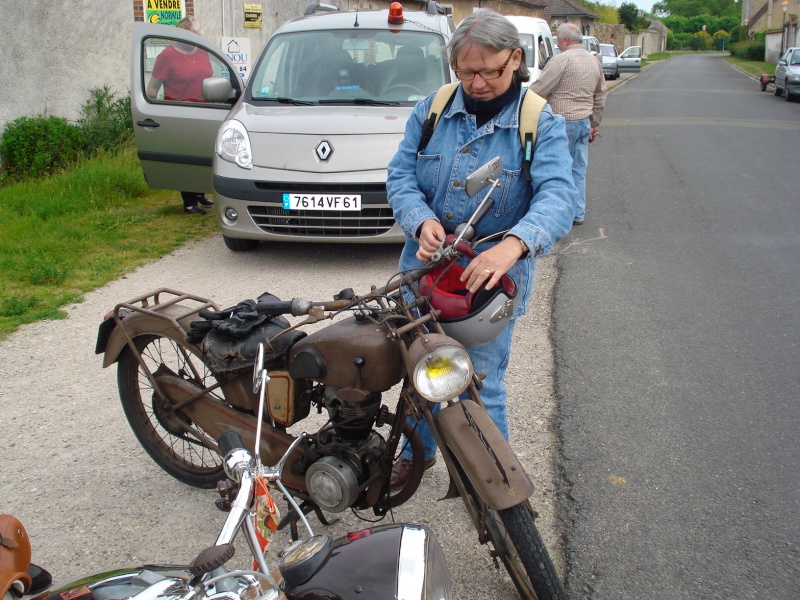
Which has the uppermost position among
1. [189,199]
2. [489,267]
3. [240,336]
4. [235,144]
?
[235,144]

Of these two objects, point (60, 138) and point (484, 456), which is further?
point (60, 138)

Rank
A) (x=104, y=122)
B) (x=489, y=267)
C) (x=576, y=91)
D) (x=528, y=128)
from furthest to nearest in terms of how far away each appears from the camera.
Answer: (x=104, y=122) → (x=576, y=91) → (x=528, y=128) → (x=489, y=267)

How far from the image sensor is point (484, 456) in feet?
7.52

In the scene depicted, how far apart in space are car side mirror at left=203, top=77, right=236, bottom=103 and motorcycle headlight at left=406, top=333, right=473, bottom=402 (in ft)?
16.1

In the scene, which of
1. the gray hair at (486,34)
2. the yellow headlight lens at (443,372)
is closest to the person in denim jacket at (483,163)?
the gray hair at (486,34)

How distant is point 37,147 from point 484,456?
351 inches

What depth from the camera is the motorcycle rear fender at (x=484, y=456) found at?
2234 mm

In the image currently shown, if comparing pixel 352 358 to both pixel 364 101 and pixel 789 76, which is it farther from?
pixel 789 76

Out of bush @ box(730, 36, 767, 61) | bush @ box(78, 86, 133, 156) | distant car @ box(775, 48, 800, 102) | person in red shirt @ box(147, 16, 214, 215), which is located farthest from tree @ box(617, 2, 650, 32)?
person in red shirt @ box(147, 16, 214, 215)

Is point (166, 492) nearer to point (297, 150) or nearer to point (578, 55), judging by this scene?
point (297, 150)

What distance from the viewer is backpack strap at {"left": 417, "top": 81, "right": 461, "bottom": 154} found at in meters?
2.87

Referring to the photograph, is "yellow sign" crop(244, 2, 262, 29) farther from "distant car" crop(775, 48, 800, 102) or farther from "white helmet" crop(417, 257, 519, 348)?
"distant car" crop(775, 48, 800, 102)

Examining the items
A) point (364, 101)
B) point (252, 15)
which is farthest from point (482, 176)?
point (252, 15)

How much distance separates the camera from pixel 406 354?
240 cm
